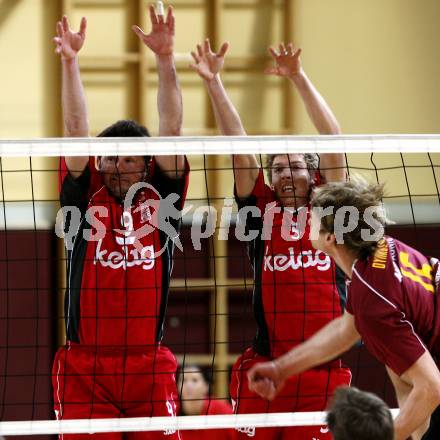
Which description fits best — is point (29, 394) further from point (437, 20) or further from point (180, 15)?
point (437, 20)

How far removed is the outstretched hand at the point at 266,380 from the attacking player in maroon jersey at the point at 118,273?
111 centimetres

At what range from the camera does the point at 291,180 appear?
4.96 meters

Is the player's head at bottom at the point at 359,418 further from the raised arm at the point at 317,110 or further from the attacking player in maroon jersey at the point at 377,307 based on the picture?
the raised arm at the point at 317,110

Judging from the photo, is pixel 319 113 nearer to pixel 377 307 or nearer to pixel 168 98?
pixel 168 98

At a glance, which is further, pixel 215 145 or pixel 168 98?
pixel 168 98

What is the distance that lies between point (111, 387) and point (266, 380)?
1.22m

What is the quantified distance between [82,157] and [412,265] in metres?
1.83

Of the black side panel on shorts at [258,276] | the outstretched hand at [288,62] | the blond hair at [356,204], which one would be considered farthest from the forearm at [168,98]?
the blond hair at [356,204]

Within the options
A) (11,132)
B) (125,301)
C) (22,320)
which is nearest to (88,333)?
(125,301)

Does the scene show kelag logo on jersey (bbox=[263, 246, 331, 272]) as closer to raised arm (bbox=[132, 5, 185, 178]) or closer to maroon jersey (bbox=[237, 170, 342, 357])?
maroon jersey (bbox=[237, 170, 342, 357])

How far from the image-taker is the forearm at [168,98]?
16.1 ft

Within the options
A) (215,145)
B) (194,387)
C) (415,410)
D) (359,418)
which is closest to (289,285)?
(215,145)

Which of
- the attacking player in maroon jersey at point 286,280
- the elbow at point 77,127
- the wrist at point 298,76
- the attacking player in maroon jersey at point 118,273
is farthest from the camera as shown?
the wrist at point 298,76

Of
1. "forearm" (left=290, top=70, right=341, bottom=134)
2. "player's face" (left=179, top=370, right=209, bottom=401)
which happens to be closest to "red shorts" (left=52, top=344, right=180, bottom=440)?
"forearm" (left=290, top=70, right=341, bottom=134)
